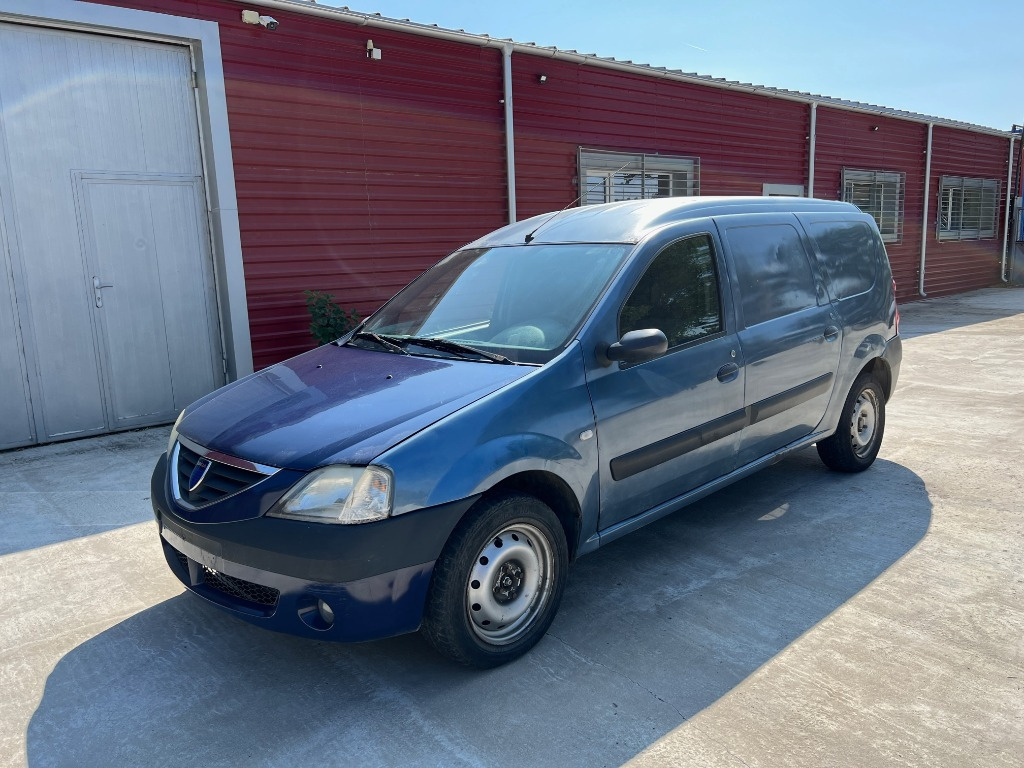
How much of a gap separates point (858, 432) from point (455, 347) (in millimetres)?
2998

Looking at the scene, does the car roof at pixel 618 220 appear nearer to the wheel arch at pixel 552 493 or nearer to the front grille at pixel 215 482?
the wheel arch at pixel 552 493

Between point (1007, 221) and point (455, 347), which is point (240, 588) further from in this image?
point (1007, 221)

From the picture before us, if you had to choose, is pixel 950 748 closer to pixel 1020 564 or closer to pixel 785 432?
pixel 1020 564

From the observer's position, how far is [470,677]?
291 centimetres

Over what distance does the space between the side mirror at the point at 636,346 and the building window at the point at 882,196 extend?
13.1 meters

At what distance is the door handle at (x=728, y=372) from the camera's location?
3750mm

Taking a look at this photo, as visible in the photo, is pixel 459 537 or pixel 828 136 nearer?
pixel 459 537

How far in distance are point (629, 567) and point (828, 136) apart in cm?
1253

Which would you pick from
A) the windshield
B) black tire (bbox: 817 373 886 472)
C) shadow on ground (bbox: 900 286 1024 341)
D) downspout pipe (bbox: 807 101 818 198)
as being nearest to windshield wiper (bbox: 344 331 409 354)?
the windshield

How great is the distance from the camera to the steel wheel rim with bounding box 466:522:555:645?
9.32 ft

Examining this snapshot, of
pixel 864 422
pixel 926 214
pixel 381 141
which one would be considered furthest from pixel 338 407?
pixel 926 214

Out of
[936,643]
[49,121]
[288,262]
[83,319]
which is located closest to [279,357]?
[288,262]

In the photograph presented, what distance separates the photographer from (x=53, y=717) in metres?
2.72

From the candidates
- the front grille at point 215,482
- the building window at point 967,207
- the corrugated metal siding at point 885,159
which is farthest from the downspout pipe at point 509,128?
the building window at point 967,207
